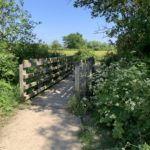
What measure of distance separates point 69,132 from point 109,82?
138cm

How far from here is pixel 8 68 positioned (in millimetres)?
10305

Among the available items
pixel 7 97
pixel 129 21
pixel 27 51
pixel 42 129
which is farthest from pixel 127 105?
pixel 27 51

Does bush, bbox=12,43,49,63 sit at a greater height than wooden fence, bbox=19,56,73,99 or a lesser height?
greater

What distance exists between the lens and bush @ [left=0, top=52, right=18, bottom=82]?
10062mm

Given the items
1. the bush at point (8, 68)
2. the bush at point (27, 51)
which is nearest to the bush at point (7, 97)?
the bush at point (8, 68)

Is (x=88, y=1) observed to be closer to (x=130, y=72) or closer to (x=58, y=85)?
(x=58, y=85)

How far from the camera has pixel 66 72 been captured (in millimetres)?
16688

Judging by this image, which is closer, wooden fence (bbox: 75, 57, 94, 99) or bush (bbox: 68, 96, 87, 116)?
bush (bbox: 68, 96, 87, 116)

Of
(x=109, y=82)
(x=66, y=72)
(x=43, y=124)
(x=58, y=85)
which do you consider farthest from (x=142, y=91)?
(x=66, y=72)

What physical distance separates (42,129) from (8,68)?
374cm

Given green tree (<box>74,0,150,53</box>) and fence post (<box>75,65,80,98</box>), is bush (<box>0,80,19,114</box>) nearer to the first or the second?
fence post (<box>75,65,80,98</box>)

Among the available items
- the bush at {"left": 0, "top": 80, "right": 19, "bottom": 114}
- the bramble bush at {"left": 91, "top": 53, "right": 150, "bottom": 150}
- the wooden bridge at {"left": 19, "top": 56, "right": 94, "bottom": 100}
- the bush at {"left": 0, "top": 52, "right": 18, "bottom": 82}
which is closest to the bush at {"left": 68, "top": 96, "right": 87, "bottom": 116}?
the wooden bridge at {"left": 19, "top": 56, "right": 94, "bottom": 100}

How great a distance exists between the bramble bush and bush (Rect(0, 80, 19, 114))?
2.33 metres

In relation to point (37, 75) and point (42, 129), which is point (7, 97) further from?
point (37, 75)
